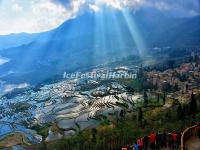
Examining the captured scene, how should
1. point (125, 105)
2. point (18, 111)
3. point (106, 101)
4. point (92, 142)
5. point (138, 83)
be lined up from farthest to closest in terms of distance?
point (138, 83) → point (18, 111) → point (106, 101) → point (125, 105) → point (92, 142)

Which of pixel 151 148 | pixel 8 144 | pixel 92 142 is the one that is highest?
pixel 151 148

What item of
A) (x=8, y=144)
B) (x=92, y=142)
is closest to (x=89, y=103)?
(x=8, y=144)

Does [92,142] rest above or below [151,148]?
below

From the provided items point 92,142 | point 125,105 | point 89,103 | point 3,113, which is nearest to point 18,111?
point 3,113

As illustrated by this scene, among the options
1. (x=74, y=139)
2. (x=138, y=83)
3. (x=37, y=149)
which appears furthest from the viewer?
(x=138, y=83)

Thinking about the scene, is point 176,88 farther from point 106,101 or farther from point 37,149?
point 37,149

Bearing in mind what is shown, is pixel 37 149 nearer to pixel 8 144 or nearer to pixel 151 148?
pixel 8 144

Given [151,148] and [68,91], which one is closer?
[151,148]

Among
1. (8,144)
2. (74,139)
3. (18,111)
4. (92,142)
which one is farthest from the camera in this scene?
(18,111)

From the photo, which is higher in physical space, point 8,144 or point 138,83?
point 138,83
